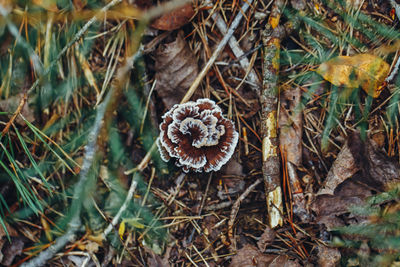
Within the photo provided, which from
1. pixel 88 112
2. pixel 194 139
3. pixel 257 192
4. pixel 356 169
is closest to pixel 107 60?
pixel 88 112

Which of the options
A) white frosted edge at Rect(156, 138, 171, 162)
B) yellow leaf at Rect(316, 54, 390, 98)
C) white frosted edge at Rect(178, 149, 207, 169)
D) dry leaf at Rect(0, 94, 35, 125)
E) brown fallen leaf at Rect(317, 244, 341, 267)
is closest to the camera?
brown fallen leaf at Rect(317, 244, 341, 267)

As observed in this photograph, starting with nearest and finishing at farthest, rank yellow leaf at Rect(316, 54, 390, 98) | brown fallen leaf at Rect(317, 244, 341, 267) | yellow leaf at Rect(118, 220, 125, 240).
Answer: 1. brown fallen leaf at Rect(317, 244, 341, 267)
2. yellow leaf at Rect(316, 54, 390, 98)
3. yellow leaf at Rect(118, 220, 125, 240)

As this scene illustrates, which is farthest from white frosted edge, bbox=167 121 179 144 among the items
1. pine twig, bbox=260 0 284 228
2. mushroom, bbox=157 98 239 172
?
pine twig, bbox=260 0 284 228

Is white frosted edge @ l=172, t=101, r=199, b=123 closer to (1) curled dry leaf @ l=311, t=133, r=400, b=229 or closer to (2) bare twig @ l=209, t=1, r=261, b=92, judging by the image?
(2) bare twig @ l=209, t=1, r=261, b=92

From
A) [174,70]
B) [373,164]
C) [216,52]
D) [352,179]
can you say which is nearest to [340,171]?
[352,179]

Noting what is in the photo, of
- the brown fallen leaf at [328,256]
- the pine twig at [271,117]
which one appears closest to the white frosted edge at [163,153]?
the pine twig at [271,117]

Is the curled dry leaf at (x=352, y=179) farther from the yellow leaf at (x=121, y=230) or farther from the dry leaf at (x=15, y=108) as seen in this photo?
the dry leaf at (x=15, y=108)

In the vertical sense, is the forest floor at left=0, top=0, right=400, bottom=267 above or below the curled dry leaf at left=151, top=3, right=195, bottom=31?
below
